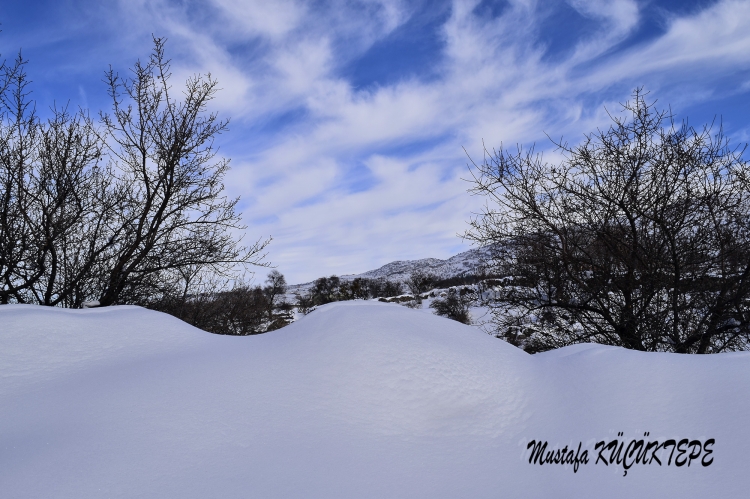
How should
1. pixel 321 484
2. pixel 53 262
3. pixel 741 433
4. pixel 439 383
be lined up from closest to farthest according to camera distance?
pixel 321 484 < pixel 741 433 < pixel 439 383 < pixel 53 262

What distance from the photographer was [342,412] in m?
2.03

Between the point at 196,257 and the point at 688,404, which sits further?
the point at 196,257

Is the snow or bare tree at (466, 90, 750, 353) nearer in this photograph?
the snow

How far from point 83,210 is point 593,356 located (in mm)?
7409

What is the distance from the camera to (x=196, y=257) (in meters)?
7.47

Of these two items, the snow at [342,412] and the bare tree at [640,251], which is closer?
the snow at [342,412]

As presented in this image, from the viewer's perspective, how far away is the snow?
5.65 ft

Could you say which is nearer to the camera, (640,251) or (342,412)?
(342,412)

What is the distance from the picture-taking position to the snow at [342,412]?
1721mm

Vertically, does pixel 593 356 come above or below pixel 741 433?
above

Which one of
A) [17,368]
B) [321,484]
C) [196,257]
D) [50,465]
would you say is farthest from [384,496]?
[196,257]

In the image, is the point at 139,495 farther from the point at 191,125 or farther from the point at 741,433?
the point at 191,125

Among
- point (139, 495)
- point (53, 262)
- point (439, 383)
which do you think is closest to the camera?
point (139, 495)

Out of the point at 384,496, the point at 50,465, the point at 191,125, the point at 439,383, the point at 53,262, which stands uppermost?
the point at 191,125
